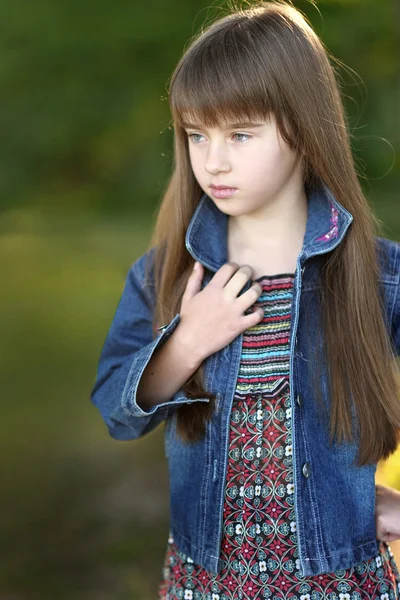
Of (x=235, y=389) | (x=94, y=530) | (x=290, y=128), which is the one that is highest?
(x=290, y=128)

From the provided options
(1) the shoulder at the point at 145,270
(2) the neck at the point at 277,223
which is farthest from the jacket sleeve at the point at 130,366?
(2) the neck at the point at 277,223

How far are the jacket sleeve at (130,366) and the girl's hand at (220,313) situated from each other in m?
0.04

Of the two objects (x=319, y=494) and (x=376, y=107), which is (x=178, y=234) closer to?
(x=319, y=494)

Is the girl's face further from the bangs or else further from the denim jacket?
the denim jacket

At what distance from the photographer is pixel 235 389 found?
5.48 feet

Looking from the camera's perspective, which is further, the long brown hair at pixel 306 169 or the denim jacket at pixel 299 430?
the denim jacket at pixel 299 430

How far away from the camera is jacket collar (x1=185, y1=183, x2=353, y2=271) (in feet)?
5.51

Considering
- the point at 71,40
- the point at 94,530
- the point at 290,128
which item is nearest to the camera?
the point at 290,128

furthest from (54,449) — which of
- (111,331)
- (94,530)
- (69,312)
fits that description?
(111,331)

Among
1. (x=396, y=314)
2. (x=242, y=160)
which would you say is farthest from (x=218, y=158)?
(x=396, y=314)

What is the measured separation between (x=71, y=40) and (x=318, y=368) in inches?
93.6

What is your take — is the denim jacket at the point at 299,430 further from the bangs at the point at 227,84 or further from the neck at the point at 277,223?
the bangs at the point at 227,84

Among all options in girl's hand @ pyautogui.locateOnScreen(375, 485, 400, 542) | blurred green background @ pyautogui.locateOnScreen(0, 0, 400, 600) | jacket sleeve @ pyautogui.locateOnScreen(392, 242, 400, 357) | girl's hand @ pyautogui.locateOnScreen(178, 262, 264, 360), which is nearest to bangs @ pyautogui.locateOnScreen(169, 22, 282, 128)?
girl's hand @ pyautogui.locateOnScreen(178, 262, 264, 360)

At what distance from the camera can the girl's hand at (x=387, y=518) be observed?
5.55 feet
